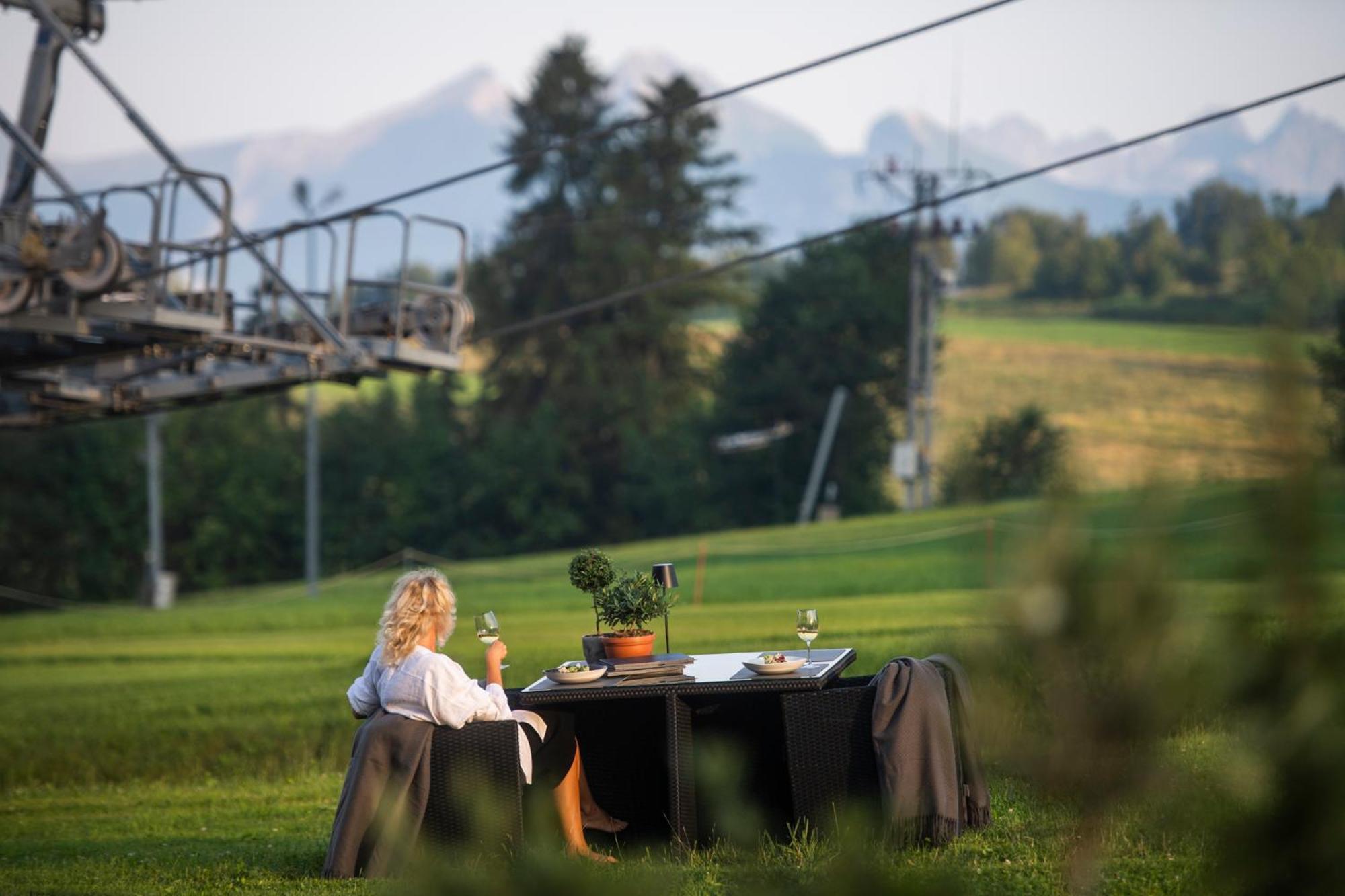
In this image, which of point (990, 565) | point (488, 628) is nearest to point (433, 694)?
point (488, 628)

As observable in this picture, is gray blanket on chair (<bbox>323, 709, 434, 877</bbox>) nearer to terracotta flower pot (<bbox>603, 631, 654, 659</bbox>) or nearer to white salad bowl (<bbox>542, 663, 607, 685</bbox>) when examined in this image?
white salad bowl (<bbox>542, 663, 607, 685</bbox>)

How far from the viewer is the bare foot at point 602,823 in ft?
24.0

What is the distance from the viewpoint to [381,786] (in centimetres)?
646

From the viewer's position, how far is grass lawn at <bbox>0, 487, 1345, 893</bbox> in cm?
196

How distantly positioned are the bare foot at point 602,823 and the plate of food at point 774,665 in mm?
1131

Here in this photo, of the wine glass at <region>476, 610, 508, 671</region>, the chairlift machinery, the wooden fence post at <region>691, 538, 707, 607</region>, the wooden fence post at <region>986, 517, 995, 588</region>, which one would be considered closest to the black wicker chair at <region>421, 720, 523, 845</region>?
the wine glass at <region>476, 610, 508, 671</region>

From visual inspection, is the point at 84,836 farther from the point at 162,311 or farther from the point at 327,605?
the point at 327,605

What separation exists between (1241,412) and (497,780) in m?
5.13

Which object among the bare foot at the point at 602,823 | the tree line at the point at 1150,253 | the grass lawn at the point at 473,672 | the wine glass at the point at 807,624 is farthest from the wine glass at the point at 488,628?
the tree line at the point at 1150,253

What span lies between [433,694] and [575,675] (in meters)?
0.61

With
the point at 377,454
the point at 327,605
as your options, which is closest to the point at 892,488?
the point at 377,454

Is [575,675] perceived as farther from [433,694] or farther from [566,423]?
[566,423]

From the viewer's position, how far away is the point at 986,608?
6.26 feet

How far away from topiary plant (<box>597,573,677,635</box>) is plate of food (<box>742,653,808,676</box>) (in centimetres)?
55
